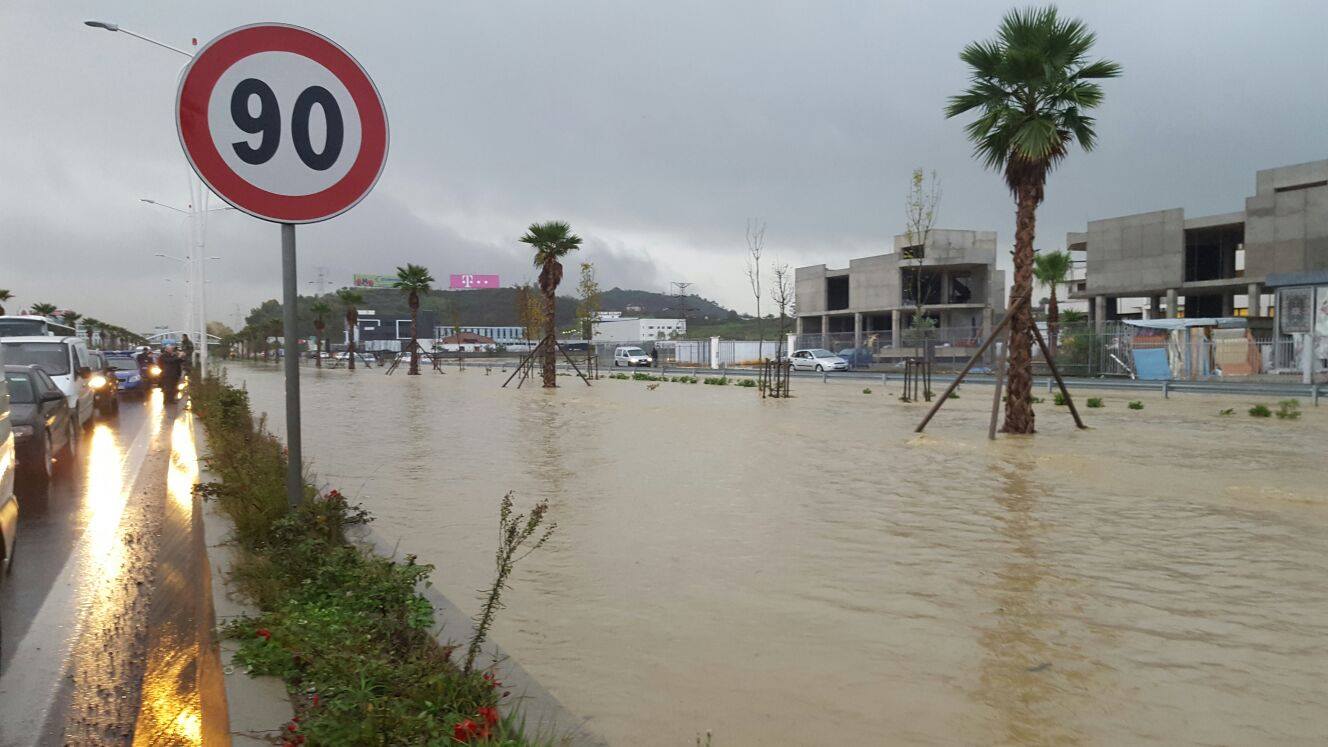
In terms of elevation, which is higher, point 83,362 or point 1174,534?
point 83,362

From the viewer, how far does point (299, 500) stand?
4.88m

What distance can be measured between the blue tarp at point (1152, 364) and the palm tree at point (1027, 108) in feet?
65.2

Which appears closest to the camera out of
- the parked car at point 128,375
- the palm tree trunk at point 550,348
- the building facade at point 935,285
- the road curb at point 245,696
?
the road curb at point 245,696

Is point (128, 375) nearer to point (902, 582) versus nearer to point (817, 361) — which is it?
point (902, 582)

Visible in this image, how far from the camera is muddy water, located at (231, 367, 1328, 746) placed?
13.7 ft

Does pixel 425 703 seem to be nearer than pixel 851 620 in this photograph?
Yes

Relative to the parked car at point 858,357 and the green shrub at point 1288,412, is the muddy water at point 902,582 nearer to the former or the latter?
the green shrub at point 1288,412

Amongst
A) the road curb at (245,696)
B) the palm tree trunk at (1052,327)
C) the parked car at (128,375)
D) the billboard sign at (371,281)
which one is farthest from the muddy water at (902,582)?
Result: the billboard sign at (371,281)

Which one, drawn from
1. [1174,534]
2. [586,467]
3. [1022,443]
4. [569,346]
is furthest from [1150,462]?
[569,346]

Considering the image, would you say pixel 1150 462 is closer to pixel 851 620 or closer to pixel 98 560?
pixel 851 620

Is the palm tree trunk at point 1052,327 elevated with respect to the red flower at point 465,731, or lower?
elevated

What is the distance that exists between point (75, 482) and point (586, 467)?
6270 millimetres

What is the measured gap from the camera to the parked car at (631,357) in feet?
194

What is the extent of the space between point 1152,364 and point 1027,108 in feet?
69.5
